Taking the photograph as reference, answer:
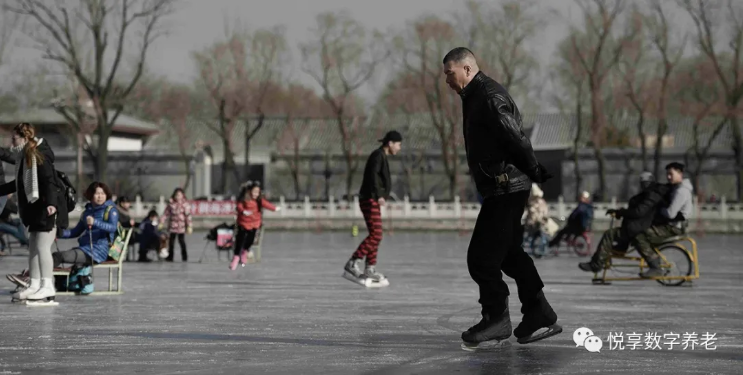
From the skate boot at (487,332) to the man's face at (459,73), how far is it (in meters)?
1.41

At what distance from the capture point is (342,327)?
9.28 m

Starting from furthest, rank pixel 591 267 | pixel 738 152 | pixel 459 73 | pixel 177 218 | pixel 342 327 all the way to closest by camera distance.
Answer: pixel 738 152 → pixel 177 218 → pixel 591 267 → pixel 342 327 → pixel 459 73

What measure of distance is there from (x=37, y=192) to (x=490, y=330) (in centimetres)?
493

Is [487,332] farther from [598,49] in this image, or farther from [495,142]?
[598,49]

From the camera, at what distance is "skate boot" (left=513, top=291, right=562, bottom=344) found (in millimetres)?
7816

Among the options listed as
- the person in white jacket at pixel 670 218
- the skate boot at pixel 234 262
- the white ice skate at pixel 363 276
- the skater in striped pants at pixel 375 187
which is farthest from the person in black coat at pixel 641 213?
the skate boot at pixel 234 262

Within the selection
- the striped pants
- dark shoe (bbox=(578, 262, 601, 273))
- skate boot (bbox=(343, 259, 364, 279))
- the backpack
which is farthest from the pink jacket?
the backpack

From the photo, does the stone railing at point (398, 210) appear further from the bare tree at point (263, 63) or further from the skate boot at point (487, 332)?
the skate boot at point (487, 332)

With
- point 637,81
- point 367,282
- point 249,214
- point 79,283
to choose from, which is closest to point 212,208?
point 637,81

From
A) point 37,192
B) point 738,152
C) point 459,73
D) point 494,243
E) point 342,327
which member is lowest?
point 342,327

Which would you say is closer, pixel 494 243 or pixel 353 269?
pixel 494 243

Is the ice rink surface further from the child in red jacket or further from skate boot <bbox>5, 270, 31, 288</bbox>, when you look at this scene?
the child in red jacket

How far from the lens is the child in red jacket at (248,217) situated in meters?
19.3

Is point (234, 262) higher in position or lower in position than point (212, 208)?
lower
